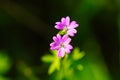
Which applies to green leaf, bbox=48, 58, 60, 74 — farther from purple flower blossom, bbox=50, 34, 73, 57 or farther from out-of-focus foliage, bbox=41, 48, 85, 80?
purple flower blossom, bbox=50, 34, 73, 57

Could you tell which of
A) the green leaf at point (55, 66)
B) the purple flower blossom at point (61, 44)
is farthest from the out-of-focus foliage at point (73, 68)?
the purple flower blossom at point (61, 44)

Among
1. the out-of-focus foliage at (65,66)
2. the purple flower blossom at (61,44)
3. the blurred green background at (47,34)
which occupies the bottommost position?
the purple flower blossom at (61,44)

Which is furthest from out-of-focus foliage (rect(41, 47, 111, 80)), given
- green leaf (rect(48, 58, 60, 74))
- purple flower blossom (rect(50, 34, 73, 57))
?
purple flower blossom (rect(50, 34, 73, 57))

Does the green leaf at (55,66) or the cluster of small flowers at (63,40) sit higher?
the green leaf at (55,66)

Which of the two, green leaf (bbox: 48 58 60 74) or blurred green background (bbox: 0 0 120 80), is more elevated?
blurred green background (bbox: 0 0 120 80)

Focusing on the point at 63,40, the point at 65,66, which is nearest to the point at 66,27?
the point at 63,40

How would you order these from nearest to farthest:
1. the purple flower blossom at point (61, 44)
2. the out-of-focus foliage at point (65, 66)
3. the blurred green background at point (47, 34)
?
the purple flower blossom at point (61, 44)
the out-of-focus foliage at point (65, 66)
the blurred green background at point (47, 34)

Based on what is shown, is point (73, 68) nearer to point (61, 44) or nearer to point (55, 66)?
point (55, 66)

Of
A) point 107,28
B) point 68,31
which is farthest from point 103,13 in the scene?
point 68,31

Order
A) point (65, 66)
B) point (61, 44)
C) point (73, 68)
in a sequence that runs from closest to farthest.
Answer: point (61, 44) → point (65, 66) → point (73, 68)

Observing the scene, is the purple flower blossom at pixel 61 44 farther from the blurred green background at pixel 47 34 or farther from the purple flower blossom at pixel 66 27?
the blurred green background at pixel 47 34
